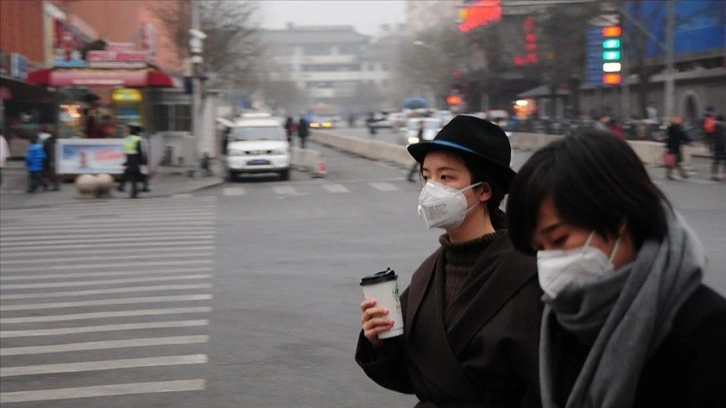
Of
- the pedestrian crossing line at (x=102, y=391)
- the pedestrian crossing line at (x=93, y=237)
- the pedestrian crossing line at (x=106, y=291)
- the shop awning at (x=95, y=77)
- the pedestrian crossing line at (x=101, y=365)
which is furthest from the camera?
the shop awning at (x=95, y=77)

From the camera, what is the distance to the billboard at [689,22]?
5144cm

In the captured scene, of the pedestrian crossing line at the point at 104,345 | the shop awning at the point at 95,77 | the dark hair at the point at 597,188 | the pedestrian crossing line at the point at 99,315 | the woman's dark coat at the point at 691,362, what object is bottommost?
the pedestrian crossing line at the point at 99,315

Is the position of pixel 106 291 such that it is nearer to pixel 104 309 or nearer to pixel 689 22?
pixel 104 309

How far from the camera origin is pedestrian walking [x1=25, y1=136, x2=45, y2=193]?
29688 mm

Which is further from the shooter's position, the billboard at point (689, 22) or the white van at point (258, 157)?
the billboard at point (689, 22)

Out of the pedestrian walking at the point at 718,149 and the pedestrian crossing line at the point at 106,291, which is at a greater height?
the pedestrian walking at the point at 718,149

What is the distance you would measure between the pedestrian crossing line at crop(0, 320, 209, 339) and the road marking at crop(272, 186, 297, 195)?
61.9 feet

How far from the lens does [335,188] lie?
3122 centimetres

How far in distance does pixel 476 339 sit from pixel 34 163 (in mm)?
28796

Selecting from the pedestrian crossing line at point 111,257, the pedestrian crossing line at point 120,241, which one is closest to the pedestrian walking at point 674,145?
the pedestrian crossing line at point 120,241

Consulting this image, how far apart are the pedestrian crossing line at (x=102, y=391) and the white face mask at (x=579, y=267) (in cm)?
611

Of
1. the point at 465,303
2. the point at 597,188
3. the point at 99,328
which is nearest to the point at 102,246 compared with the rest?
the point at 99,328

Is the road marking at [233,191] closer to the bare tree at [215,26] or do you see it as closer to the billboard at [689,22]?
the billboard at [689,22]

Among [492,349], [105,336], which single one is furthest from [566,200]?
[105,336]
